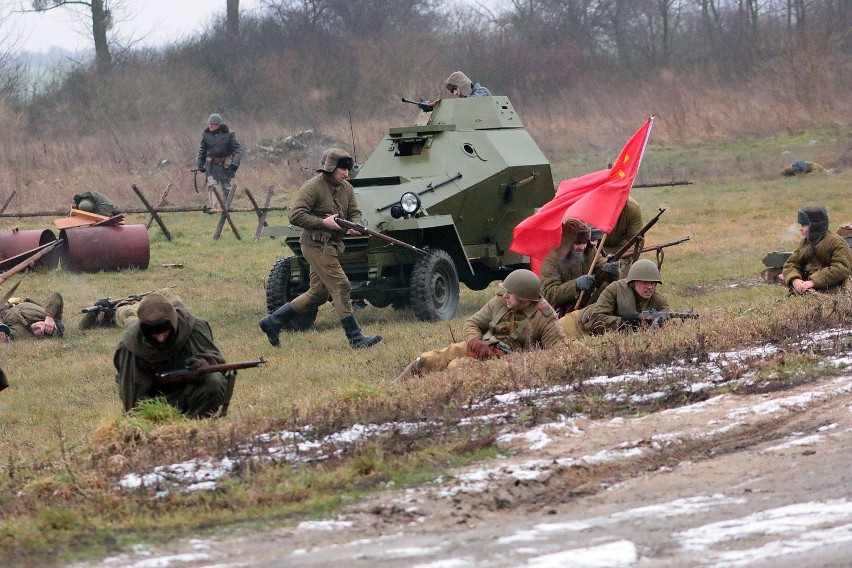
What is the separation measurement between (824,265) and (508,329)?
419cm

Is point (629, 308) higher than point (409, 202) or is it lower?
lower

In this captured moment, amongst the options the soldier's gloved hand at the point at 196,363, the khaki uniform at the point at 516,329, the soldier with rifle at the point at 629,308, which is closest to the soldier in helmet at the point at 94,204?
the soldier with rifle at the point at 629,308

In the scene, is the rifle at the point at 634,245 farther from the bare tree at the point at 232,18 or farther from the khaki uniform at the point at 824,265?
the bare tree at the point at 232,18

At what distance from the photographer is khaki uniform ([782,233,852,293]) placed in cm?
1311

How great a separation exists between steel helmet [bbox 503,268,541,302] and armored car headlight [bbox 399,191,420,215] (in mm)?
3732

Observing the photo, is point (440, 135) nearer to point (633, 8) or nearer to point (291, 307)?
point (291, 307)

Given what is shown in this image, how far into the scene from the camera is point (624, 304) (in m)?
11.3

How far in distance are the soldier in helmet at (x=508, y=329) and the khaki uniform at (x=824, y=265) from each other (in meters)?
3.63

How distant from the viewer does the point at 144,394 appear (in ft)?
27.8

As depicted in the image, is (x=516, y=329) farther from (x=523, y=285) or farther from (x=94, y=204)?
(x=94, y=204)

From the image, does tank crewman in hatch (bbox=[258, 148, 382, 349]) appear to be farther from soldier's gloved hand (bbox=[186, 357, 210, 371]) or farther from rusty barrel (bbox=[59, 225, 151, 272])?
rusty barrel (bbox=[59, 225, 151, 272])

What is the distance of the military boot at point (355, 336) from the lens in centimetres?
1269

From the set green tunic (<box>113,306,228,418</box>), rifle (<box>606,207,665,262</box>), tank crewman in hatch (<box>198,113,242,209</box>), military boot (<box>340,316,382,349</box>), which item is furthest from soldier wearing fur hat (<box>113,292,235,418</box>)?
tank crewman in hatch (<box>198,113,242,209</box>)

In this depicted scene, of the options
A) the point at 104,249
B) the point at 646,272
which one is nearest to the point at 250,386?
the point at 646,272
